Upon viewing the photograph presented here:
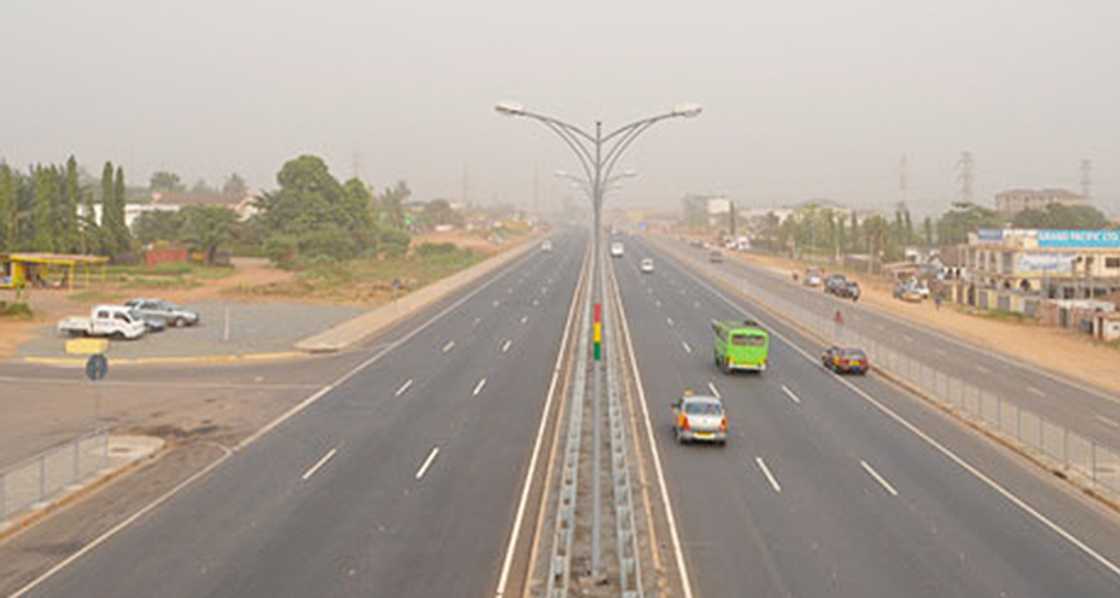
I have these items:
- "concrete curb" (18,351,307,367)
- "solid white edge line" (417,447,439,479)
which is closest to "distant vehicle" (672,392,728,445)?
"solid white edge line" (417,447,439,479)

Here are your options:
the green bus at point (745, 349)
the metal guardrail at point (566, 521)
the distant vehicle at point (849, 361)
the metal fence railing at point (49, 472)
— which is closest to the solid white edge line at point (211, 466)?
the metal fence railing at point (49, 472)

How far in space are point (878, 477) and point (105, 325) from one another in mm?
40022

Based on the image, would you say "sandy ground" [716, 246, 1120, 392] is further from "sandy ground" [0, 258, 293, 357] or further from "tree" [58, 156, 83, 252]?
"tree" [58, 156, 83, 252]

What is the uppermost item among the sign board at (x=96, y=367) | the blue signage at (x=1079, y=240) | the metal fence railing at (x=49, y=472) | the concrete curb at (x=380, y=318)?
the blue signage at (x=1079, y=240)

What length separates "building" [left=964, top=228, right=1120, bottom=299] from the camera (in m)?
86.9

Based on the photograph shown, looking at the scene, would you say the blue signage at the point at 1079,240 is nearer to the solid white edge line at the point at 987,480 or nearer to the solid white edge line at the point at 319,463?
the solid white edge line at the point at 987,480

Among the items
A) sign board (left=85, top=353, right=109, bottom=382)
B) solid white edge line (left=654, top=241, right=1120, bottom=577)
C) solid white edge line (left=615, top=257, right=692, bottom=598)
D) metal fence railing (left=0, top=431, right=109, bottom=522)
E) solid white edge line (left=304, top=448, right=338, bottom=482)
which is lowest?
solid white edge line (left=654, top=241, right=1120, bottom=577)

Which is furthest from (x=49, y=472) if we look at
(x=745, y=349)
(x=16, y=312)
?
(x=16, y=312)

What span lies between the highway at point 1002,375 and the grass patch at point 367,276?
3625 cm

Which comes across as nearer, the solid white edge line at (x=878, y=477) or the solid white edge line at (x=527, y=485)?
the solid white edge line at (x=527, y=485)

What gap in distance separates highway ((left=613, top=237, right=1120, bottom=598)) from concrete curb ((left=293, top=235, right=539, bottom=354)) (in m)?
19.4

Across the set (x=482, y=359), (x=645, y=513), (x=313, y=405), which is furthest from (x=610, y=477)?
(x=482, y=359)

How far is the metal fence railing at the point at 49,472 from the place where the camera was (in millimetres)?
20256

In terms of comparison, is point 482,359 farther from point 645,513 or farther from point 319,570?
point 319,570
